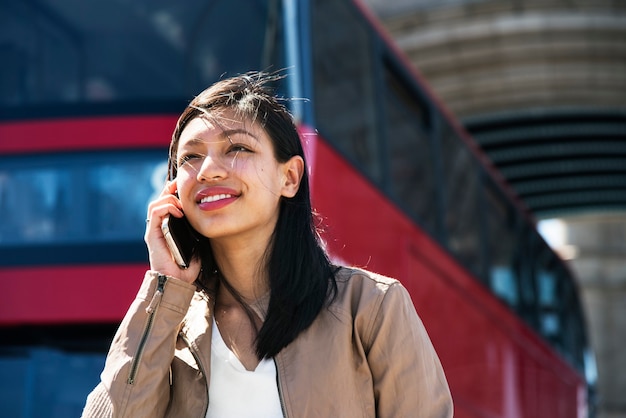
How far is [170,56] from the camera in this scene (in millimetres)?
4465

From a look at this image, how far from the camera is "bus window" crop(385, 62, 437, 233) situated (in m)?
5.37

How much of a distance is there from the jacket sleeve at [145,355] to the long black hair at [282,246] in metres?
0.13

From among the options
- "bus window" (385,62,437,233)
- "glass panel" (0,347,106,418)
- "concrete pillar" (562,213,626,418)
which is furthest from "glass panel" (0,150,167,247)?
"concrete pillar" (562,213,626,418)

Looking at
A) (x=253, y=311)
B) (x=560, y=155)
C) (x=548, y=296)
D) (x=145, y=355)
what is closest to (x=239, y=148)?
(x=253, y=311)

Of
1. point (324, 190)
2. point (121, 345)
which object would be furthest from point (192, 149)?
point (324, 190)

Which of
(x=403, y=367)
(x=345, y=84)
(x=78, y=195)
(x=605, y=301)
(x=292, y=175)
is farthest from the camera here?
(x=605, y=301)

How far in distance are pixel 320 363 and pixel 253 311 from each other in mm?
189

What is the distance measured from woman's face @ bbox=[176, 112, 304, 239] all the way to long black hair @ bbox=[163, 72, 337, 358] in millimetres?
27

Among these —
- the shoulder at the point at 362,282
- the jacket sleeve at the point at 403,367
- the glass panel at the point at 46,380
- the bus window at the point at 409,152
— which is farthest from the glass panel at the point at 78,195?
the jacket sleeve at the point at 403,367

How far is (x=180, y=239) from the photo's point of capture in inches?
78.1

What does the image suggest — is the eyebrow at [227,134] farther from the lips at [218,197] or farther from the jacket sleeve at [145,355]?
the jacket sleeve at [145,355]

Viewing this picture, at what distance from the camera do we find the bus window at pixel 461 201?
20.4 feet

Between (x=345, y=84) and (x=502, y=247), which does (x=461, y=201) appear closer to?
(x=502, y=247)

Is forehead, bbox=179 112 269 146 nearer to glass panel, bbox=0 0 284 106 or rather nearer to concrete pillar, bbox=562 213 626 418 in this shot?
glass panel, bbox=0 0 284 106
